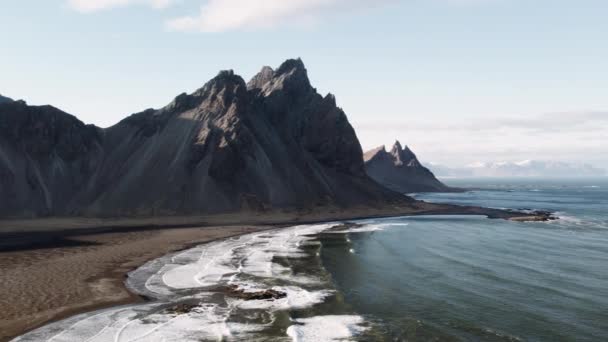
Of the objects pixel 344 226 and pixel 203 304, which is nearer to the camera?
pixel 203 304

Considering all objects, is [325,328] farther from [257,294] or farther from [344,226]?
[344,226]

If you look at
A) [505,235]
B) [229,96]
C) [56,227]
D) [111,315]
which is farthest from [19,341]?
[229,96]

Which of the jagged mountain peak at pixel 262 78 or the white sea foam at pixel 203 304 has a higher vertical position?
the jagged mountain peak at pixel 262 78

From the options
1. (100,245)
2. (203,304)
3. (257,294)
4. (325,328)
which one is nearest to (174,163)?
(100,245)

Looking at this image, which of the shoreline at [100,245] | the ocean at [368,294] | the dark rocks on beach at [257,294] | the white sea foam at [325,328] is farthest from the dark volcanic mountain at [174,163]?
the white sea foam at [325,328]

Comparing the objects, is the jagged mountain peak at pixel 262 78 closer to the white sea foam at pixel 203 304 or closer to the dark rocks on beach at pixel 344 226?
the dark rocks on beach at pixel 344 226
